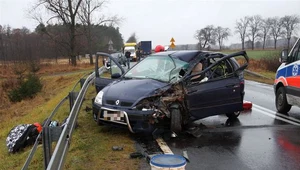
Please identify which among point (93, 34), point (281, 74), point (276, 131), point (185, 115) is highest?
point (93, 34)

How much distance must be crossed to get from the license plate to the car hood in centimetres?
28

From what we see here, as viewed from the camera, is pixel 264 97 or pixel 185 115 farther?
pixel 264 97

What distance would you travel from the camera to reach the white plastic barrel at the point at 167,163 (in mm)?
3221

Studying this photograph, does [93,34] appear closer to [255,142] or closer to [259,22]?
[255,142]

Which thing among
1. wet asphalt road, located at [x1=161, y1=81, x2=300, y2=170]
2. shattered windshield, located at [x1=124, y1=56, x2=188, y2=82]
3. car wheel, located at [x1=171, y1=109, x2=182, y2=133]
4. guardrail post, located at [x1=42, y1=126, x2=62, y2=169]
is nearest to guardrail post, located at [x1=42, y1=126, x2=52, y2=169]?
guardrail post, located at [x1=42, y1=126, x2=62, y2=169]

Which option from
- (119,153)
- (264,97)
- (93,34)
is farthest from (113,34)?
(119,153)

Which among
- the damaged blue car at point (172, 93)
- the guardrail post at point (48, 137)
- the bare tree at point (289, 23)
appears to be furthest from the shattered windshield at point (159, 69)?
the bare tree at point (289, 23)

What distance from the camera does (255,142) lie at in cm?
602

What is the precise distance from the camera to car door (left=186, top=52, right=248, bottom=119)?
6.58 meters

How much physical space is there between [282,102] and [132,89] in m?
4.59

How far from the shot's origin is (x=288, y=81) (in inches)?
325

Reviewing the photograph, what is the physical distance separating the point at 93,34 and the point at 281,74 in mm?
40943

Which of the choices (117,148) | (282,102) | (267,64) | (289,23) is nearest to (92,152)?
(117,148)

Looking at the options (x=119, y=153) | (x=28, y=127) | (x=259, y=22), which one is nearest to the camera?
(x=119, y=153)
